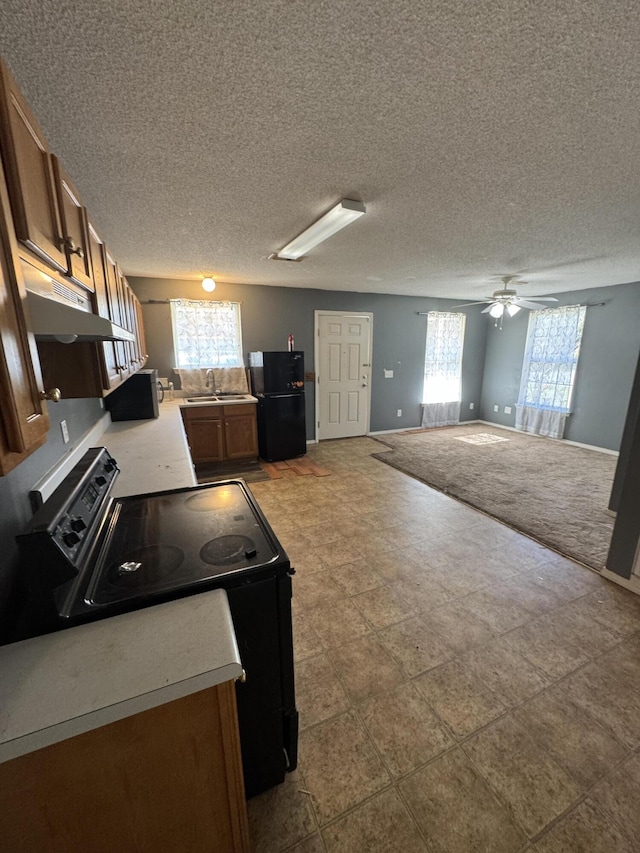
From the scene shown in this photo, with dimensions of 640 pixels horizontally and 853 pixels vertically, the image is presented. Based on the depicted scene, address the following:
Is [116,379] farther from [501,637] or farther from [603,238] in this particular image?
[603,238]

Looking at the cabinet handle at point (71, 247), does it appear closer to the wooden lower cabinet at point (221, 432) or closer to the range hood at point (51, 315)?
the range hood at point (51, 315)

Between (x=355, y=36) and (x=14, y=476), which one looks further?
(x=14, y=476)

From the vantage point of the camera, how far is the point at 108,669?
0.76 meters

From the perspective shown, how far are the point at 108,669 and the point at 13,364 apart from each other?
0.68 meters

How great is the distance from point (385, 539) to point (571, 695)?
1441mm

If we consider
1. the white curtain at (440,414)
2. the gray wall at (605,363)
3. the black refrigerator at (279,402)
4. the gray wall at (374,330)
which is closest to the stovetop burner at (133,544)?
the black refrigerator at (279,402)

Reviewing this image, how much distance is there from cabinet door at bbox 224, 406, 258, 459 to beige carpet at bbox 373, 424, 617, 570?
5.77ft

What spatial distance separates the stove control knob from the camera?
0.92 meters

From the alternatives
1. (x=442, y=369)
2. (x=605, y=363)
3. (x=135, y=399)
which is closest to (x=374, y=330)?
(x=442, y=369)

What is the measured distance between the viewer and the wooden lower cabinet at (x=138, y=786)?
688mm

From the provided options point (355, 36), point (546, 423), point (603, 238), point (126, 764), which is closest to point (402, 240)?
point (603, 238)

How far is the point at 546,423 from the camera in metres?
5.82

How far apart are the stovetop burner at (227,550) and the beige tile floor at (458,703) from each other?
3.01 ft

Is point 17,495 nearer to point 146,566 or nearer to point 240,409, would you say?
point 146,566
